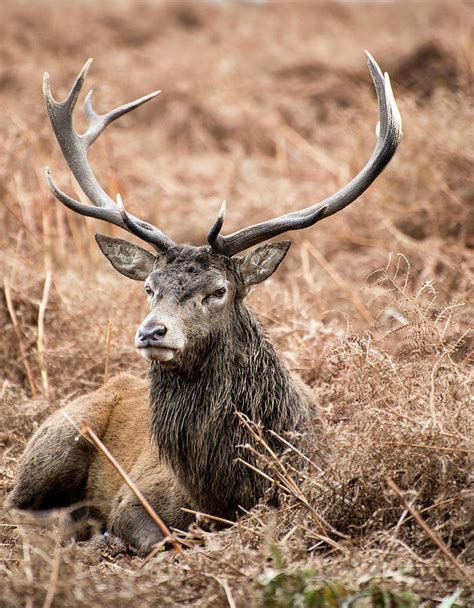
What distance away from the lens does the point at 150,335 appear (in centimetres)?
499

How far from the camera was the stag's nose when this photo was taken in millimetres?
4977

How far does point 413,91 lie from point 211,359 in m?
11.1

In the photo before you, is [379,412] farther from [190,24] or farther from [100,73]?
[190,24]

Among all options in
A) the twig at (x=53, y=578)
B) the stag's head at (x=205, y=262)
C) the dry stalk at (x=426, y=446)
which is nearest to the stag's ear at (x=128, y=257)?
the stag's head at (x=205, y=262)

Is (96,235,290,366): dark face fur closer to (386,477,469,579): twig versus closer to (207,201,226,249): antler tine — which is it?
(207,201,226,249): antler tine

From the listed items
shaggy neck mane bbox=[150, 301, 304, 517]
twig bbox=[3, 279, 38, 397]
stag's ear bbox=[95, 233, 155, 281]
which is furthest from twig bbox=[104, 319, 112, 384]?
shaggy neck mane bbox=[150, 301, 304, 517]

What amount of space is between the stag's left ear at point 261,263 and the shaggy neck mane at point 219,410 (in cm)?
20

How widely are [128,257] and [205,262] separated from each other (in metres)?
0.65

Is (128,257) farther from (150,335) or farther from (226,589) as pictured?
(226,589)

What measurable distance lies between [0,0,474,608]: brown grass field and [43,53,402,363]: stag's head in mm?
570

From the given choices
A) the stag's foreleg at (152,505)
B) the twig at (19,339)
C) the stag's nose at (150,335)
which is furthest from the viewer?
the twig at (19,339)

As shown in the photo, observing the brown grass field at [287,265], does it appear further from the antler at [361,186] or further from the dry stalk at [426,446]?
the antler at [361,186]

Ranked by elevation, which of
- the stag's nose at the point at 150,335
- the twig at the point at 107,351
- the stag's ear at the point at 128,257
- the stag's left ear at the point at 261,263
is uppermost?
the stag's ear at the point at 128,257

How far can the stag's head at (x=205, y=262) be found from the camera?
526 centimetres
